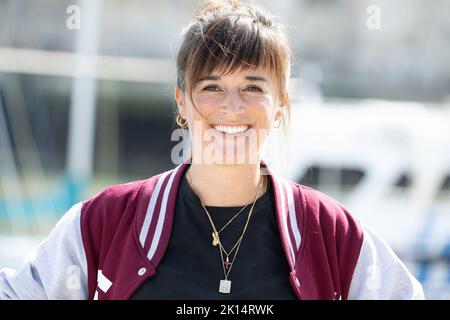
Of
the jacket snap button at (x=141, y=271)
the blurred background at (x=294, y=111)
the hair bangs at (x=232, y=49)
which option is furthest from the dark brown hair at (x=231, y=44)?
the blurred background at (x=294, y=111)

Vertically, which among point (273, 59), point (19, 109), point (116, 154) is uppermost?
point (273, 59)

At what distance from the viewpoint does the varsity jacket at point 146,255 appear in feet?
4.68

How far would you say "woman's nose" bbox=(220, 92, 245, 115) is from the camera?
145cm

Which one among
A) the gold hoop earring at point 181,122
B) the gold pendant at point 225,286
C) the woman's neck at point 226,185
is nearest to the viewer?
the gold pendant at point 225,286

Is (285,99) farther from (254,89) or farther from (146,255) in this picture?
(146,255)

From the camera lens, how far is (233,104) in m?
1.45

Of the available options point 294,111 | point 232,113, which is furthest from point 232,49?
point 294,111

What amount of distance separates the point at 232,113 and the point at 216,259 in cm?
28

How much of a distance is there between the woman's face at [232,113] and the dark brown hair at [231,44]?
0.06 feet

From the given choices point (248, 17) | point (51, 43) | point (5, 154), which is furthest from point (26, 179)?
point (248, 17)

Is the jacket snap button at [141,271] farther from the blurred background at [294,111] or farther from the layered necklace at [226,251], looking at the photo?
the blurred background at [294,111]

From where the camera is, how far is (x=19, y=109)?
26.1ft
